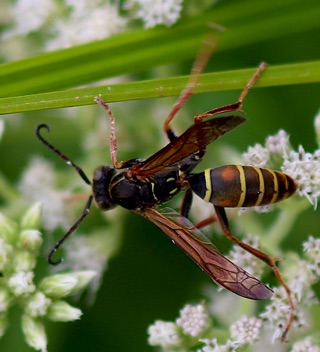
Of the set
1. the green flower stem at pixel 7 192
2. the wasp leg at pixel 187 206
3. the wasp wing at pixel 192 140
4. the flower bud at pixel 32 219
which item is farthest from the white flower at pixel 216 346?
the green flower stem at pixel 7 192

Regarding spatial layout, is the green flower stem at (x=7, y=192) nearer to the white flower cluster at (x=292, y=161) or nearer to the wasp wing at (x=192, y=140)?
the wasp wing at (x=192, y=140)

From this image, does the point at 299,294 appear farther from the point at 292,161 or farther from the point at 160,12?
the point at 160,12

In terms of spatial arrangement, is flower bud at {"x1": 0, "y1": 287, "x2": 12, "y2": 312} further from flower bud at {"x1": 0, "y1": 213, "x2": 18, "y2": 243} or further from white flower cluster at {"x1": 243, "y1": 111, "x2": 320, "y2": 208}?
white flower cluster at {"x1": 243, "y1": 111, "x2": 320, "y2": 208}

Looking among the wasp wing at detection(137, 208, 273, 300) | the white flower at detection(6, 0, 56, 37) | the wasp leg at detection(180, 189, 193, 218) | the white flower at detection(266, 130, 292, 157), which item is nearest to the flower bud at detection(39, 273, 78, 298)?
the wasp wing at detection(137, 208, 273, 300)

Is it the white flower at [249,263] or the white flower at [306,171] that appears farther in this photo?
the white flower at [249,263]

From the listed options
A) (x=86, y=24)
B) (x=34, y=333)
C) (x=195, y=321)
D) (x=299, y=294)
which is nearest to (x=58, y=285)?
(x=34, y=333)
